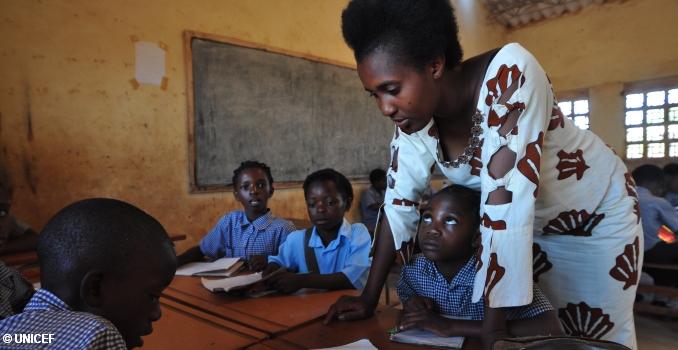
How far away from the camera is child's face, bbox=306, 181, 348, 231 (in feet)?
6.13

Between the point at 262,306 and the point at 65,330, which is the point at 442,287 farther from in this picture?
the point at 65,330

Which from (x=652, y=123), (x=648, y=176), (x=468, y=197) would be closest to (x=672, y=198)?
(x=648, y=176)

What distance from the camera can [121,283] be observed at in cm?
70

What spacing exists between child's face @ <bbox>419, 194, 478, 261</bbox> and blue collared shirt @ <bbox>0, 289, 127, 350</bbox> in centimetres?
83

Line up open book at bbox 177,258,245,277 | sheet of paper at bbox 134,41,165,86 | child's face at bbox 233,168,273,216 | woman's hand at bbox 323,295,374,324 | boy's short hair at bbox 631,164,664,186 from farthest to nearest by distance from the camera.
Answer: boy's short hair at bbox 631,164,664,186, sheet of paper at bbox 134,41,165,86, child's face at bbox 233,168,273,216, open book at bbox 177,258,245,277, woman's hand at bbox 323,295,374,324

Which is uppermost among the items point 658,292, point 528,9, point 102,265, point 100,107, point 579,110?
point 528,9

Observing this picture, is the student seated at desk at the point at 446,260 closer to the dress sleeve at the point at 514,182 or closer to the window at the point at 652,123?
the dress sleeve at the point at 514,182

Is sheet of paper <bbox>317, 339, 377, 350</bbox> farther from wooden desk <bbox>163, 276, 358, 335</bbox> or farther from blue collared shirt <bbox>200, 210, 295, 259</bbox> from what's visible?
blue collared shirt <bbox>200, 210, 295, 259</bbox>

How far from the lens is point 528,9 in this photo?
261 inches

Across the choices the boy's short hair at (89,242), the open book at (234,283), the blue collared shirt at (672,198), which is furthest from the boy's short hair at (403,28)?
the blue collared shirt at (672,198)

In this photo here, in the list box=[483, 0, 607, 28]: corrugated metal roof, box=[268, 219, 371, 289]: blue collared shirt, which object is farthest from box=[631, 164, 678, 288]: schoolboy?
box=[483, 0, 607, 28]: corrugated metal roof

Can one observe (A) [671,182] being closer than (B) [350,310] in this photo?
No

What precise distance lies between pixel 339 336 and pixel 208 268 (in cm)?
89

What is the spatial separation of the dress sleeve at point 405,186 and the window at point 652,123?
6.27 m
